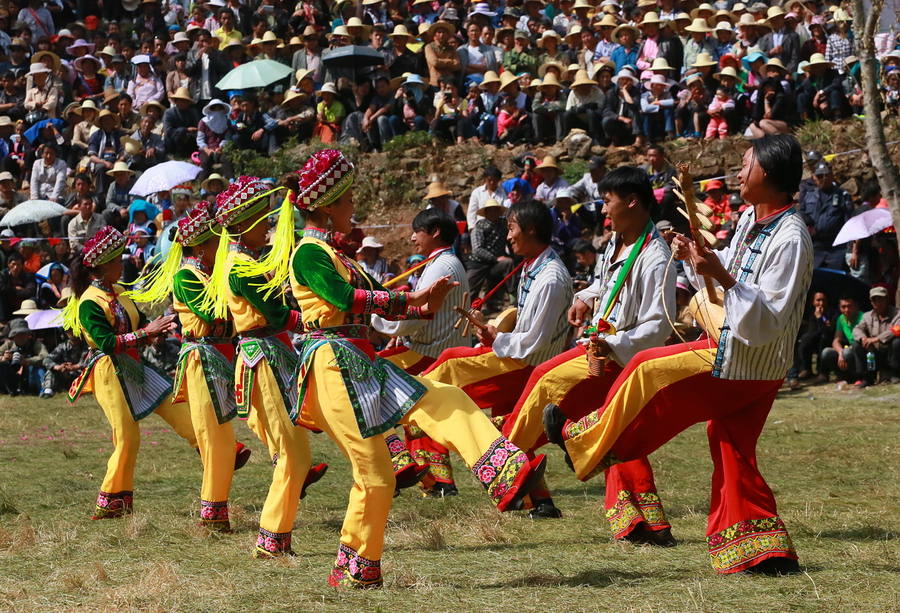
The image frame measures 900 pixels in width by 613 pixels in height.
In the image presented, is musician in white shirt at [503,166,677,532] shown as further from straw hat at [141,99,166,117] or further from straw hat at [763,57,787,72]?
straw hat at [141,99,166,117]

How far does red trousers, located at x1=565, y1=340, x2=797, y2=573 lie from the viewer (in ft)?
15.1

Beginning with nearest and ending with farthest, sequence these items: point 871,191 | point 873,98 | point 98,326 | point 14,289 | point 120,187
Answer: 1. point 98,326
2. point 873,98
3. point 871,191
4. point 14,289
5. point 120,187

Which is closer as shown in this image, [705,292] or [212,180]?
[705,292]

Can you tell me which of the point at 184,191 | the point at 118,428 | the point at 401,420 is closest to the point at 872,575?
the point at 401,420

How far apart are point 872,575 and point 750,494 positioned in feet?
1.90

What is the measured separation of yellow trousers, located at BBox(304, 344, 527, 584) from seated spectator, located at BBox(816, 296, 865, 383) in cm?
802

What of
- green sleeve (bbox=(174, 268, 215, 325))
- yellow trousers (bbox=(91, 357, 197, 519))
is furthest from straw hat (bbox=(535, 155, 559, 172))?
green sleeve (bbox=(174, 268, 215, 325))

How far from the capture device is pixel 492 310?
557 inches

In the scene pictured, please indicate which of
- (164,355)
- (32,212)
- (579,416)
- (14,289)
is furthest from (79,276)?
(32,212)

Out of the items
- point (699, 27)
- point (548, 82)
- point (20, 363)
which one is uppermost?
point (699, 27)

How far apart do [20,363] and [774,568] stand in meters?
12.4

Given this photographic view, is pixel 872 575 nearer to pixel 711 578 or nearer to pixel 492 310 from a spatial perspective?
pixel 711 578

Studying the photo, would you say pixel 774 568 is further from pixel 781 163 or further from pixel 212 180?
pixel 212 180

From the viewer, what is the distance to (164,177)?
51.7 feet
